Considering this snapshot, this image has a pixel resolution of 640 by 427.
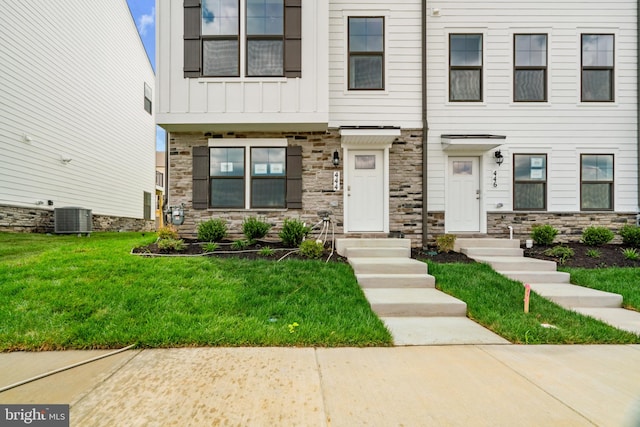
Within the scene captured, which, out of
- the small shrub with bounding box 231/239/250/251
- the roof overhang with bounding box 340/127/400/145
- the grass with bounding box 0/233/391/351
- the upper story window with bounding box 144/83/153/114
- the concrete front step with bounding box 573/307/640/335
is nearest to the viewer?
the grass with bounding box 0/233/391/351

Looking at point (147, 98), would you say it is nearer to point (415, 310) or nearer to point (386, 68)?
point (386, 68)

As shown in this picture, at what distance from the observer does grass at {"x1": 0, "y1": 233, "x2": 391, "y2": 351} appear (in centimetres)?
314

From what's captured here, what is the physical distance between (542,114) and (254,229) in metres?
7.28

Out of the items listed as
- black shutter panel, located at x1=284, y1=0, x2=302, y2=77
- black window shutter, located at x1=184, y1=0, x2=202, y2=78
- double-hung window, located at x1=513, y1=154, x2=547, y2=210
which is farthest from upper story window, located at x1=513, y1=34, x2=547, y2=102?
black window shutter, located at x1=184, y1=0, x2=202, y2=78

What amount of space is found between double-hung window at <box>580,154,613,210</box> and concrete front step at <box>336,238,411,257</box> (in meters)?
4.83

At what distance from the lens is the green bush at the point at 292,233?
664 centimetres

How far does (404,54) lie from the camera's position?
24.5 ft

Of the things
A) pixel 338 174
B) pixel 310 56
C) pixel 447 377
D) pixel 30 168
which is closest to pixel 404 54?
pixel 310 56

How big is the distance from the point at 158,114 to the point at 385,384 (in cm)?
664

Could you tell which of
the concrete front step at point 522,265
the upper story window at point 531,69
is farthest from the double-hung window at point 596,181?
the concrete front step at point 522,265

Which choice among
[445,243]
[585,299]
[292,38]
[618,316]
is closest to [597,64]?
[445,243]

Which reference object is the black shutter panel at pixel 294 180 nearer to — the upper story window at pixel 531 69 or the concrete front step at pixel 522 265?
the concrete front step at pixel 522 265

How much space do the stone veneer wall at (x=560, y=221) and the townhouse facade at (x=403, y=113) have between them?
0.03 meters

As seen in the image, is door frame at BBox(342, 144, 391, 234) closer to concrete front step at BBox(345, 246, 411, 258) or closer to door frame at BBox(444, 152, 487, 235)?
concrete front step at BBox(345, 246, 411, 258)
